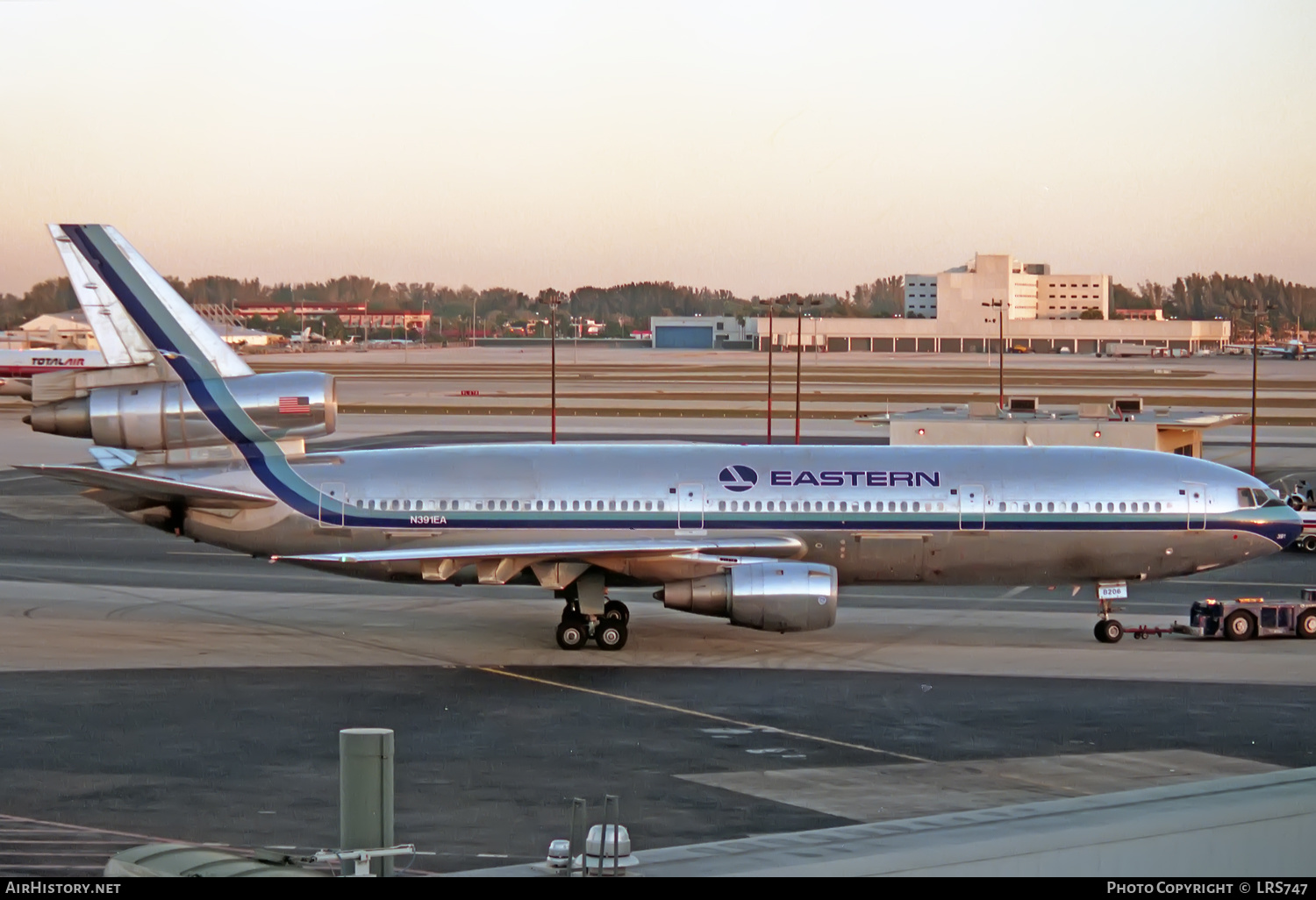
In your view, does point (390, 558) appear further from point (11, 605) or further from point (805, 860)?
point (805, 860)

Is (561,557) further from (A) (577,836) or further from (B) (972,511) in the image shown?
(A) (577,836)

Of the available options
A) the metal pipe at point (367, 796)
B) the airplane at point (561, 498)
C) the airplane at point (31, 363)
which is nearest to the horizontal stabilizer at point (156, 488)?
the airplane at point (561, 498)

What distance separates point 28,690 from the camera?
29438mm

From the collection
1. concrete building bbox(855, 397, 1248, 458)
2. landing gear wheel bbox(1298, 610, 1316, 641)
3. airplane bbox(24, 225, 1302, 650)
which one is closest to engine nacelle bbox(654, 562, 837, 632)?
airplane bbox(24, 225, 1302, 650)

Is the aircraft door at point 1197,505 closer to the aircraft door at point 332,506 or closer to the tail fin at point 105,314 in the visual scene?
the aircraft door at point 332,506

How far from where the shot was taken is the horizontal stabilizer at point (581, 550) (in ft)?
108

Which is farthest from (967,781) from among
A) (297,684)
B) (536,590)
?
→ (536,590)

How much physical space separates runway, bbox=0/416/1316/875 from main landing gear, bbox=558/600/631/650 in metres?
0.53

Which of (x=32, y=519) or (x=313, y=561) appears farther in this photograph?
(x=32, y=519)

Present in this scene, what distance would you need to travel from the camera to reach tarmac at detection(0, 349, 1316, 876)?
21906 millimetres

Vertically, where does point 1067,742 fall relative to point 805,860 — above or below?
below

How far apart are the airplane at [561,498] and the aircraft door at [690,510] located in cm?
4
